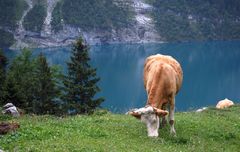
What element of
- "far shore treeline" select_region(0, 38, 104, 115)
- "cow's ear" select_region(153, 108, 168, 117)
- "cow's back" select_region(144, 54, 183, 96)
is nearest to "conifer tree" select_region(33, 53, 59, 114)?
"far shore treeline" select_region(0, 38, 104, 115)

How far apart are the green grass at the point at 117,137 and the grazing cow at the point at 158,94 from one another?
2.33 ft

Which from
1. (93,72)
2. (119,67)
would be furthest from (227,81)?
(93,72)

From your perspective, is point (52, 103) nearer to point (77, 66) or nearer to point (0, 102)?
point (77, 66)

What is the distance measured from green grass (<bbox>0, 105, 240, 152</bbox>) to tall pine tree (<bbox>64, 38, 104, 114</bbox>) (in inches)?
881

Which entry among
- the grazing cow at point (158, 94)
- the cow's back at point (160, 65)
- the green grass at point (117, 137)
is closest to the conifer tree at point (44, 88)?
the green grass at point (117, 137)

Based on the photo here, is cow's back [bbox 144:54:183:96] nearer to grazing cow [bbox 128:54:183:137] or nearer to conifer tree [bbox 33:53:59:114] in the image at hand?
grazing cow [bbox 128:54:183:137]

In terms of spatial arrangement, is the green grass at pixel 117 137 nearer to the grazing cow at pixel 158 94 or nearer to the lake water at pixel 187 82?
the grazing cow at pixel 158 94

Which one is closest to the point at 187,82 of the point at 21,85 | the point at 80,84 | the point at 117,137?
the point at 80,84

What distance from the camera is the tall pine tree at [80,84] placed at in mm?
45969

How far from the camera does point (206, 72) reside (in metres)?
151

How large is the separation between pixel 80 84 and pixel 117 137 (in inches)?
1171

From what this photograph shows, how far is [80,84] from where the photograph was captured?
47.7 metres

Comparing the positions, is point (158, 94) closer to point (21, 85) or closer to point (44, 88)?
point (44, 88)

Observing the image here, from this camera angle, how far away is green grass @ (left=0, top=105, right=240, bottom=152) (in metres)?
15.6
